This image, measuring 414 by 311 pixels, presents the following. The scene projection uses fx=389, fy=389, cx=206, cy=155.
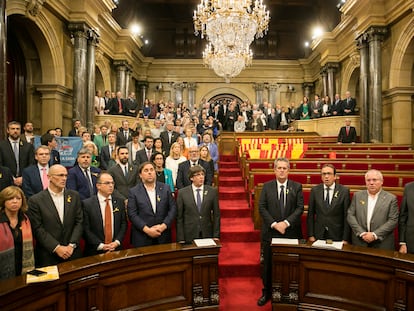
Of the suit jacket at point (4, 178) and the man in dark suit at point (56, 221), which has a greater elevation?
the suit jacket at point (4, 178)

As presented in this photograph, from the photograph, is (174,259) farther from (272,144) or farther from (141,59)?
(141,59)

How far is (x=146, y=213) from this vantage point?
10.3 feet

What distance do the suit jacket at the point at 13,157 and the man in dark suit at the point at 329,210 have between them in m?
3.26

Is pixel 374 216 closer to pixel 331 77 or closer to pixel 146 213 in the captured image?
pixel 146 213

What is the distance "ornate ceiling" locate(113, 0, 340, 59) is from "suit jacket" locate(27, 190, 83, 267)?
1485 centimetres

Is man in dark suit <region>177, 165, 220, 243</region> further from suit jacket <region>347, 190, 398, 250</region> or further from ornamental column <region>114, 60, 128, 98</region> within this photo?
ornamental column <region>114, 60, 128, 98</region>

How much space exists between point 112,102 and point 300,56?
970 centimetres

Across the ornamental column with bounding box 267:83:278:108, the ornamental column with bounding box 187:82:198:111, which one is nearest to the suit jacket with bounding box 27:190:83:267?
the ornamental column with bounding box 187:82:198:111

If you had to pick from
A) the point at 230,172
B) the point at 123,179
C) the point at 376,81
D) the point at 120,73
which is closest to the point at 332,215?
the point at 123,179

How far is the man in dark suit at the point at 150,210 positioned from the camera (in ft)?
10.1

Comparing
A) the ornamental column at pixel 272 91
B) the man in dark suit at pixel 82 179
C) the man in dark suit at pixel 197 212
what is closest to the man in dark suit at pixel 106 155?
the man in dark suit at pixel 82 179

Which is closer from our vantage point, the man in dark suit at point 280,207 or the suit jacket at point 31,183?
the man in dark suit at point 280,207

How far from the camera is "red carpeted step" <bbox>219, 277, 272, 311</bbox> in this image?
3.12 meters

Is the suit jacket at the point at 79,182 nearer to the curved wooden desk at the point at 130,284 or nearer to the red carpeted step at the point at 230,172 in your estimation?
the curved wooden desk at the point at 130,284
